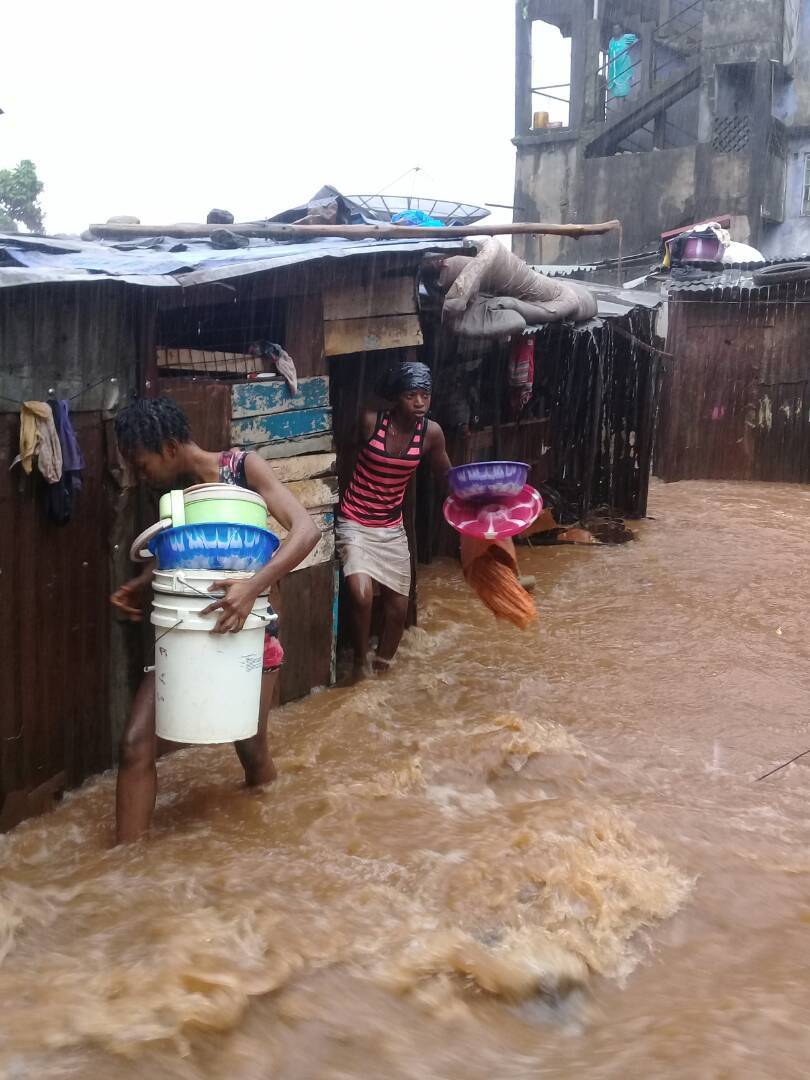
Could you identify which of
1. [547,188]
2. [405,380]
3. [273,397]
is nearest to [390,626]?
[405,380]

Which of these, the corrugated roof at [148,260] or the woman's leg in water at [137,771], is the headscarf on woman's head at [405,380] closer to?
the corrugated roof at [148,260]

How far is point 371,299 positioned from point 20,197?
24.1 m

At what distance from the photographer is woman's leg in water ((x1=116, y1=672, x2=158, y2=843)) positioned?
3.86 m

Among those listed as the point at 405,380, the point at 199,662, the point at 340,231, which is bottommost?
the point at 199,662

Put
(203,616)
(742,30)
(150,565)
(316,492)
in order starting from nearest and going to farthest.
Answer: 1. (203,616)
2. (150,565)
3. (316,492)
4. (742,30)

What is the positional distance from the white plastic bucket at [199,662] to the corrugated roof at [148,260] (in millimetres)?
1204

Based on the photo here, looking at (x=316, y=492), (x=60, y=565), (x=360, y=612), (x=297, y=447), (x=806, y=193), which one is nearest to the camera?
(x=60, y=565)

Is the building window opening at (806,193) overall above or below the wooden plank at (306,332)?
above

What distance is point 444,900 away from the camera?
3.82 meters

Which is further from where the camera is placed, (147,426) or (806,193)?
(806,193)

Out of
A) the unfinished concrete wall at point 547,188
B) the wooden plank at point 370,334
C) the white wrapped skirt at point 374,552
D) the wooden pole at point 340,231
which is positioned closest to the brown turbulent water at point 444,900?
the white wrapped skirt at point 374,552

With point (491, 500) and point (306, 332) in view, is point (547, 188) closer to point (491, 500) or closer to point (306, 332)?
point (491, 500)

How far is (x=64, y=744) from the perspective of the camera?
4457mm

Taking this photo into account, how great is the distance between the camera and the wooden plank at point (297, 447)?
549 cm
